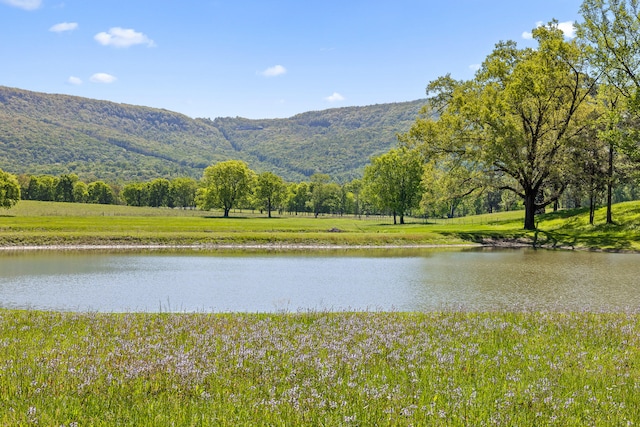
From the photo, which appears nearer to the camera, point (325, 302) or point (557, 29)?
point (325, 302)

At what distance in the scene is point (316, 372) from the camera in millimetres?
8727

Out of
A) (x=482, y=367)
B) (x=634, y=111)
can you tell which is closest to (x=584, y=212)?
(x=634, y=111)

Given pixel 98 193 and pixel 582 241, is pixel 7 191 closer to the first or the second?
pixel 98 193

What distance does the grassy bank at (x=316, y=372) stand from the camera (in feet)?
22.2

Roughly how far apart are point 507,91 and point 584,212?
24.0 meters

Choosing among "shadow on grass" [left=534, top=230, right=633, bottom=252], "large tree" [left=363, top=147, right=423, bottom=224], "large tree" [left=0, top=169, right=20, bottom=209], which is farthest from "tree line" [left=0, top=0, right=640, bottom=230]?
"large tree" [left=0, top=169, right=20, bottom=209]

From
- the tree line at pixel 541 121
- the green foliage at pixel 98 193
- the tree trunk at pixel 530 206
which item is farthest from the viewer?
the green foliage at pixel 98 193

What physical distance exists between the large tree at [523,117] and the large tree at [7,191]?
7743cm

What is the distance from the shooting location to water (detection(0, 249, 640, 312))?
66.2 ft

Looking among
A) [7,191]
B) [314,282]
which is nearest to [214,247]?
[314,282]

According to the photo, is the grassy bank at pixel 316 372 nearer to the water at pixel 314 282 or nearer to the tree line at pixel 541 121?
the water at pixel 314 282

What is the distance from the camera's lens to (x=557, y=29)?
184 feet

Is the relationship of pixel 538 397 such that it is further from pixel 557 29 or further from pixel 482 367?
pixel 557 29

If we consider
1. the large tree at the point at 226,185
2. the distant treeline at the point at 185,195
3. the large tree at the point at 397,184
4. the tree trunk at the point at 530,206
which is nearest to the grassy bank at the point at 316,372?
the tree trunk at the point at 530,206
